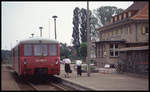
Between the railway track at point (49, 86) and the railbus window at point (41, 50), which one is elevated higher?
the railbus window at point (41, 50)

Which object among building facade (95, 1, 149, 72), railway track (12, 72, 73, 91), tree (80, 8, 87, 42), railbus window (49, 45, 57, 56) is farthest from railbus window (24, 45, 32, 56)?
tree (80, 8, 87, 42)

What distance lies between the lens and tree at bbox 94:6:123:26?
71.2 metres

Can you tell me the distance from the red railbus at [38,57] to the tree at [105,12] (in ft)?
175

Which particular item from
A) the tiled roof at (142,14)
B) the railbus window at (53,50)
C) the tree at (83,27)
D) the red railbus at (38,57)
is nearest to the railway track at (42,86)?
the red railbus at (38,57)

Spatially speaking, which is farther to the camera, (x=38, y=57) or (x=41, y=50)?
(x=41, y=50)

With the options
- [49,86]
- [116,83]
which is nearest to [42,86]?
[49,86]

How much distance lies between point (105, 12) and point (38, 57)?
56.0 meters

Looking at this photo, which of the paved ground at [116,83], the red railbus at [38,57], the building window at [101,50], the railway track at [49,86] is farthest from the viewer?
the building window at [101,50]

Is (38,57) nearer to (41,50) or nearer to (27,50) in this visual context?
(41,50)

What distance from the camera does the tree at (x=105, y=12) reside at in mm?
71250

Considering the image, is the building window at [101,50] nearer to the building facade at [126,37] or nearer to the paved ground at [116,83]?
the building facade at [126,37]

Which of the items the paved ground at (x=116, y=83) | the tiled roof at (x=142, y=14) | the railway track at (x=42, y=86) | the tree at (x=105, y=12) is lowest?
the railway track at (x=42, y=86)

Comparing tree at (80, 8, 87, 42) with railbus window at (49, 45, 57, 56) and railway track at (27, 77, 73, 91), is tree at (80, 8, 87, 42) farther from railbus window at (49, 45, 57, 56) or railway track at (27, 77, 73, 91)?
railway track at (27, 77, 73, 91)

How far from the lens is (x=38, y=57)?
1819 cm
